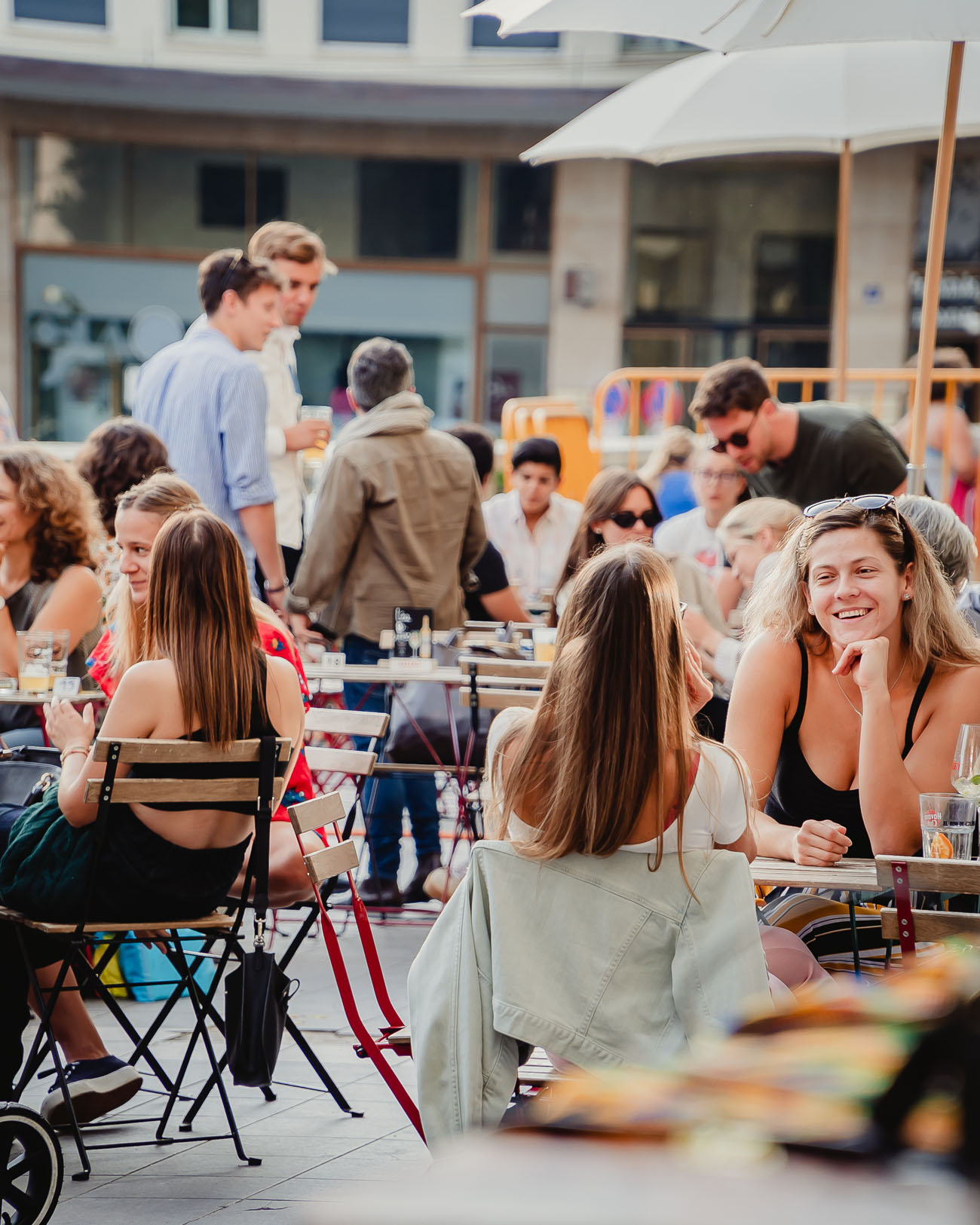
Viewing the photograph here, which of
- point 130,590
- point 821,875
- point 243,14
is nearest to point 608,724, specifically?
point 821,875

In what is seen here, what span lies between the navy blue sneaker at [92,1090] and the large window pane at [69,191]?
55.3 feet

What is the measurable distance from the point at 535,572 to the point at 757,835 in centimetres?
534

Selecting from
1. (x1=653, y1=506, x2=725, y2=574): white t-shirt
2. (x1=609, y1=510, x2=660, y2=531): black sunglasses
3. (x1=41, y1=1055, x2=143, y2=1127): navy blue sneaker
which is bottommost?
(x1=41, y1=1055, x2=143, y2=1127): navy blue sneaker

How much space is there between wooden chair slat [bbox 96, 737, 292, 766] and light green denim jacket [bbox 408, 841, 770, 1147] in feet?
3.28

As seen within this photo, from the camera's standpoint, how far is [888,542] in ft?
11.4

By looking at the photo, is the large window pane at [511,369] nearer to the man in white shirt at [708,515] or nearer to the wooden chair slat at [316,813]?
the man in white shirt at [708,515]

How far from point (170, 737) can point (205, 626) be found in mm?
273

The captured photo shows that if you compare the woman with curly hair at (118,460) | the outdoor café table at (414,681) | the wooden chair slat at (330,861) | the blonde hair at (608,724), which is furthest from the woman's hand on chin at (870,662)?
the woman with curly hair at (118,460)

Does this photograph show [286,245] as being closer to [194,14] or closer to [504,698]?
[504,698]

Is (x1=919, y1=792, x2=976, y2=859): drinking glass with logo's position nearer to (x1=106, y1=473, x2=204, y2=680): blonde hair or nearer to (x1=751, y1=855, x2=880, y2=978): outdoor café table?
(x1=751, y1=855, x2=880, y2=978): outdoor café table

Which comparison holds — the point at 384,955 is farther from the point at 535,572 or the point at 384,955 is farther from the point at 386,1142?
the point at 535,572

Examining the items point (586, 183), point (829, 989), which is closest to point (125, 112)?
point (586, 183)

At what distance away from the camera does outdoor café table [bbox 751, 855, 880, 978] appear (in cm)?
302

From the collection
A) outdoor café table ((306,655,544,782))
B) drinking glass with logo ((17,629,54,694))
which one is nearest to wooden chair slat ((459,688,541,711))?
outdoor café table ((306,655,544,782))
